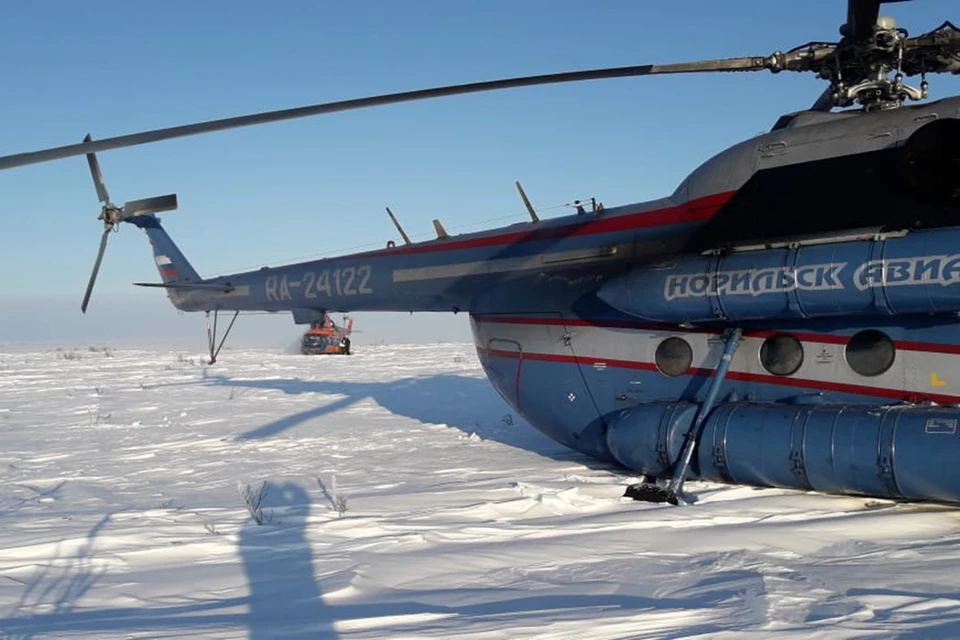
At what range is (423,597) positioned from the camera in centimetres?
472

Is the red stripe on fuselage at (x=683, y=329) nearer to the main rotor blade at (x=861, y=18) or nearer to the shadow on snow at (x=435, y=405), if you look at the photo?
the shadow on snow at (x=435, y=405)

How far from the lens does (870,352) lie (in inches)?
291

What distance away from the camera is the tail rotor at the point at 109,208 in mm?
10961

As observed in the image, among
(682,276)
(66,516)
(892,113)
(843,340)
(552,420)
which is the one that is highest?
(892,113)

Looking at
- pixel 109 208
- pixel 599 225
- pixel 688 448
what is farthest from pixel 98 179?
pixel 688 448

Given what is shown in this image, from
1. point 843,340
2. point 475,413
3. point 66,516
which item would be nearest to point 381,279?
point 475,413

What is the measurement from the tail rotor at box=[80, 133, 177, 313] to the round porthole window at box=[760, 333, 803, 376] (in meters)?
8.41

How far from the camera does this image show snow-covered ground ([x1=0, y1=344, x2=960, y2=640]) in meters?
4.25

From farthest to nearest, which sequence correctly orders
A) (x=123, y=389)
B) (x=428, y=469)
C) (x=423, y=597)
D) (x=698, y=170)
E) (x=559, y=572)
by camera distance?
(x=123, y=389)
(x=428, y=469)
(x=698, y=170)
(x=559, y=572)
(x=423, y=597)

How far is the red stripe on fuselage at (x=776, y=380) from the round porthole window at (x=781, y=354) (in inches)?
3.4

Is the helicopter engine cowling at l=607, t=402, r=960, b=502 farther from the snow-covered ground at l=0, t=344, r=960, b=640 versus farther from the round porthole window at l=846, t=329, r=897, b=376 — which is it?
the round porthole window at l=846, t=329, r=897, b=376

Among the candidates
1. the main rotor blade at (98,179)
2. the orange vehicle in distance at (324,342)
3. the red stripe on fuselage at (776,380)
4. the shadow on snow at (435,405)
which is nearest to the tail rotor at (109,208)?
the main rotor blade at (98,179)

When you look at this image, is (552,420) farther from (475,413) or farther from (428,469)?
(475,413)

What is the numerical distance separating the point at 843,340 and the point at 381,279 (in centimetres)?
606
